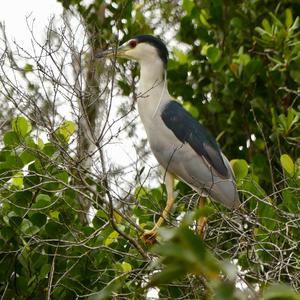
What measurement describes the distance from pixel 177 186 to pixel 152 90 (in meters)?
0.54

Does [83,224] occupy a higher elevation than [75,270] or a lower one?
higher

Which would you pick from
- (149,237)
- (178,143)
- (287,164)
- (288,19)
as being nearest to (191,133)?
(178,143)

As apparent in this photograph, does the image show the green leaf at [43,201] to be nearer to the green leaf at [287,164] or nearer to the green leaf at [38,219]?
the green leaf at [38,219]

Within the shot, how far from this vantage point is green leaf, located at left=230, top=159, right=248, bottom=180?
3088mm

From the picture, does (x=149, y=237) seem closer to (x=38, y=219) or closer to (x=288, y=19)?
(x=38, y=219)

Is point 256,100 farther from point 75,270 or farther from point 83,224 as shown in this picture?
point 75,270

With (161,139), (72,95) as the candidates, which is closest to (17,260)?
(72,95)

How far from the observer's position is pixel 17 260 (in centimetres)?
254

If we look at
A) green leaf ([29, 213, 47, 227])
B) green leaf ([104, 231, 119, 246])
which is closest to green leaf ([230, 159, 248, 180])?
green leaf ([104, 231, 119, 246])

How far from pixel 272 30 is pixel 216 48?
0.31m

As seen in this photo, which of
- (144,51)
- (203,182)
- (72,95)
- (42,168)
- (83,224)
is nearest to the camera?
(72,95)

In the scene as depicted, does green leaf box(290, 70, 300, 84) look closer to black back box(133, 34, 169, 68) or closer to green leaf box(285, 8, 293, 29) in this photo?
green leaf box(285, 8, 293, 29)

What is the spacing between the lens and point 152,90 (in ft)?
11.1

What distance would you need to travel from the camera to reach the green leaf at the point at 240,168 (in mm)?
3088
